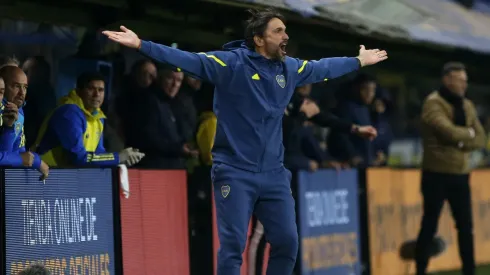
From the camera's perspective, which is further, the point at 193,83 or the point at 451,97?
the point at 451,97

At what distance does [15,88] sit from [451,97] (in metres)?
5.06

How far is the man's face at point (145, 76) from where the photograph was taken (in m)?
10.6

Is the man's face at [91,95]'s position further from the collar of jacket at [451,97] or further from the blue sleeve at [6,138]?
the collar of jacket at [451,97]

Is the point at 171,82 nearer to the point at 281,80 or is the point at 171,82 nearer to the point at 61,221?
the point at 61,221

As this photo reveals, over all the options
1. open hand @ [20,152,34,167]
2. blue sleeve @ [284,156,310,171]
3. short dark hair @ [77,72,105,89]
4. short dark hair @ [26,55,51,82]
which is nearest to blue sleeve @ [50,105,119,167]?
short dark hair @ [77,72,105,89]

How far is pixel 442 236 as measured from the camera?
14.2 meters

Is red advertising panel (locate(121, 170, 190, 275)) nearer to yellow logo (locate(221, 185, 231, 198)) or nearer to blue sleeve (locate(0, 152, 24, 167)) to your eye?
blue sleeve (locate(0, 152, 24, 167))

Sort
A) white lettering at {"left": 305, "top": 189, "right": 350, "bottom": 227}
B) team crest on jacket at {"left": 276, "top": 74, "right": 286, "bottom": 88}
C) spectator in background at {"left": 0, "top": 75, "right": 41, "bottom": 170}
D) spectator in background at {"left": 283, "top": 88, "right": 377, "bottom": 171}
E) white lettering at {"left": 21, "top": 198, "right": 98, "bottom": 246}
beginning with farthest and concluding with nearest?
white lettering at {"left": 305, "top": 189, "right": 350, "bottom": 227} < spectator in background at {"left": 283, "top": 88, "right": 377, "bottom": 171} < white lettering at {"left": 21, "top": 198, "right": 98, "bottom": 246} < spectator in background at {"left": 0, "top": 75, "right": 41, "bottom": 170} < team crest on jacket at {"left": 276, "top": 74, "right": 286, "bottom": 88}

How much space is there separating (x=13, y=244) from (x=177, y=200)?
2.16 m

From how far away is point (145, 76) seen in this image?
10609mm

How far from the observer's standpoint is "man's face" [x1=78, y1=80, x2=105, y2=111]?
9.25 meters

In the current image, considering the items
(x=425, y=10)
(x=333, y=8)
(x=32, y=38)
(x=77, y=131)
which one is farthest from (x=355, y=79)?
(x=77, y=131)

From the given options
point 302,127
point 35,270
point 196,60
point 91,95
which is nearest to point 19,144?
point 35,270

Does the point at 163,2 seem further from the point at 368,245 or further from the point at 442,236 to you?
the point at 442,236
